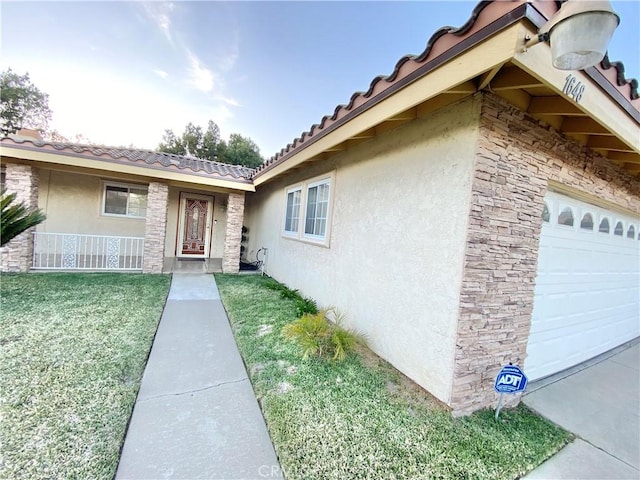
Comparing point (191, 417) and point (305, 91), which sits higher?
point (305, 91)

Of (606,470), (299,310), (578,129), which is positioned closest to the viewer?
(606,470)

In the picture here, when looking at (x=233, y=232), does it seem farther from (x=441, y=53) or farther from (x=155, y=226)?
(x=441, y=53)

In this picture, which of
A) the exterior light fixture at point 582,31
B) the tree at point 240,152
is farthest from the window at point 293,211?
the tree at point 240,152

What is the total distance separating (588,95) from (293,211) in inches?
239

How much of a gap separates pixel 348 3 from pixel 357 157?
5857 millimetres

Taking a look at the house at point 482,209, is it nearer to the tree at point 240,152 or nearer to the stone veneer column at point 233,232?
the stone veneer column at point 233,232

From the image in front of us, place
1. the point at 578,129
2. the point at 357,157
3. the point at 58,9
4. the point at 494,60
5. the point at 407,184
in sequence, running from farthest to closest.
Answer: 1. the point at 58,9
2. the point at 357,157
3. the point at 407,184
4. the point at 578,129
5. the point at 494,60

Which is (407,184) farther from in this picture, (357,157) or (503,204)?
(357,157)

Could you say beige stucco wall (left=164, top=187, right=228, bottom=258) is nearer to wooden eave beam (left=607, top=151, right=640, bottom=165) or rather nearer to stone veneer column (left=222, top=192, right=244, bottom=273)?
stone veneer column (left=222, top=192, right=244, bottom=273)

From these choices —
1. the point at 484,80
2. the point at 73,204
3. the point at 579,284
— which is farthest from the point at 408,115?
the point at 73,204

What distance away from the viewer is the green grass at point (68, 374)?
72.9 inches

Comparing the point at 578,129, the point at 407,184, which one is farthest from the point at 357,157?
the point at 578,129

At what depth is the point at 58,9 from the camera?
598cm

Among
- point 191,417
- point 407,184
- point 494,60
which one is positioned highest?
point 494,60
